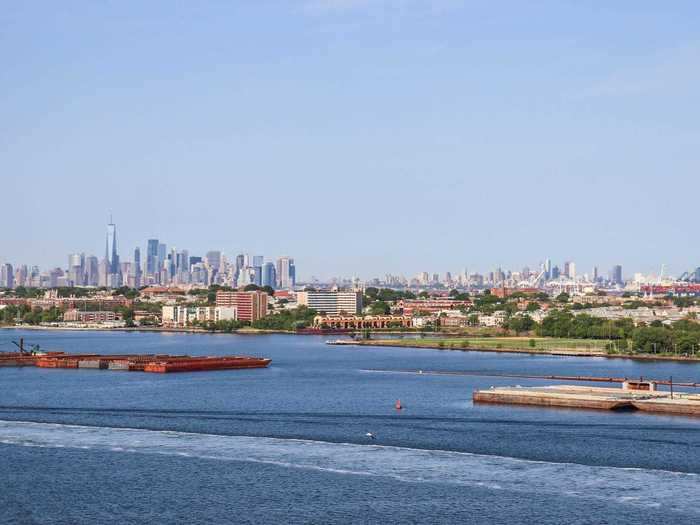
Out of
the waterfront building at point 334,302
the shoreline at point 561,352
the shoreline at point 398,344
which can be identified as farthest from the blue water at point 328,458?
the waterfront building at point 334,302

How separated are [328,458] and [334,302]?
3013 inches

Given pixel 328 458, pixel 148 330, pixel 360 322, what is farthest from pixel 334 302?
pixel 328 458

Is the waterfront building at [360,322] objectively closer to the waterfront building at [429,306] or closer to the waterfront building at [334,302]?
the waterfront building at [429,306]

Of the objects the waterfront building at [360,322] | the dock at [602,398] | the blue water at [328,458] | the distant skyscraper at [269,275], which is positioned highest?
the distant skyscraper at [269,275]

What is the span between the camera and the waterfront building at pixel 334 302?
93312 mm

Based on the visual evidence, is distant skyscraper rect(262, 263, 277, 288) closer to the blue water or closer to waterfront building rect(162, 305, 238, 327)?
waterfront building rect(162, 305, 238, 327)

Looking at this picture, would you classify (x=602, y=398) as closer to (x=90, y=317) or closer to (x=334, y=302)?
(x=334, y=302)

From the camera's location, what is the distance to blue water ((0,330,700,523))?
52.5 feet

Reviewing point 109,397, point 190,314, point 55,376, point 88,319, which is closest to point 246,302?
point 190,314

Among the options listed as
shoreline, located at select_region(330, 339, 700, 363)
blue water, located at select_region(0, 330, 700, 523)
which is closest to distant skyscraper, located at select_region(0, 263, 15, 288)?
shoreline, located at select_region(330, 339, 700, 363)

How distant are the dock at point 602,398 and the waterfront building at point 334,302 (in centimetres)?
6207

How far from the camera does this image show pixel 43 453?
65.8 ft

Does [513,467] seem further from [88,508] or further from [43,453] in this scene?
[43,453]

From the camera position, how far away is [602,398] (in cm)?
2711
